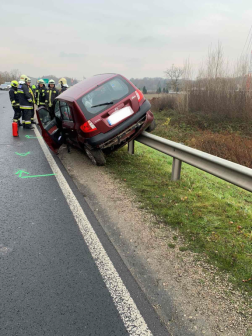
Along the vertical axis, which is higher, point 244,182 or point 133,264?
point 244,182

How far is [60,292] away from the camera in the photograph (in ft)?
7.86

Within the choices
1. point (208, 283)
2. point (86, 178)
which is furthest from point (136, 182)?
point (208, 283)

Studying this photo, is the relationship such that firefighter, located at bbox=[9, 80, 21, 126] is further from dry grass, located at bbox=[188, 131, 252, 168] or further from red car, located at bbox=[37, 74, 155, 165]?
dry grass, located at bbox=[188, 131, 252, 168]

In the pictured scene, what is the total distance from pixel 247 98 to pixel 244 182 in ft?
42.4

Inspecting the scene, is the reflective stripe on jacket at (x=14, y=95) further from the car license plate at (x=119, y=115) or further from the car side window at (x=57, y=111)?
the car license plate at (x=119, y=115)

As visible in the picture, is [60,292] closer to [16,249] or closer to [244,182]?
[16,249]

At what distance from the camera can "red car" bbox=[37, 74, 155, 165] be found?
5258mm

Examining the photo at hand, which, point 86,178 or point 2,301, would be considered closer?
point 2,301

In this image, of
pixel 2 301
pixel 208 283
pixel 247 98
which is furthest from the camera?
pixel 247 98

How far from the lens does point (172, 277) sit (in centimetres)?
259

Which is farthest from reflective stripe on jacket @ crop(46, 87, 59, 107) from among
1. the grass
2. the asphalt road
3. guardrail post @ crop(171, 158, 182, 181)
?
guardrail post @ crop(171, 158, 182, 181)

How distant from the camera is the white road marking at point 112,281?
6.76 ft

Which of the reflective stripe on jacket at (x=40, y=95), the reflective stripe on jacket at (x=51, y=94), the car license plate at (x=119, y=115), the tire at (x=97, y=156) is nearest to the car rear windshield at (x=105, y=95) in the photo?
the car license plate at (x=119, y=115)

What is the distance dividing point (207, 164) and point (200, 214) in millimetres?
834
